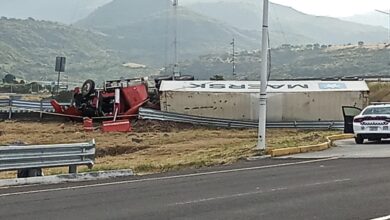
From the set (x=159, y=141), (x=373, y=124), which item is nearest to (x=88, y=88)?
(x=159, y=141)

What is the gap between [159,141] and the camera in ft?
109

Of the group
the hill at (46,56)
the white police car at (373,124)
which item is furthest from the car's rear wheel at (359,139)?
the hill at (46,56)

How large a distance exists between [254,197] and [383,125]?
15.0 meters

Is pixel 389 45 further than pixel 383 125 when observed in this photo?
Yes

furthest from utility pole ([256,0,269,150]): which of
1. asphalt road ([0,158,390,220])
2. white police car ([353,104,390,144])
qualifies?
white police car ([353,104,390,144])

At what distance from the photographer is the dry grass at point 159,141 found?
22.0 meters

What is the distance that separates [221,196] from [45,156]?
513 centimetres

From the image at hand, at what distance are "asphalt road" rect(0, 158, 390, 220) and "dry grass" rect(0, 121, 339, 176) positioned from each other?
11.5ft

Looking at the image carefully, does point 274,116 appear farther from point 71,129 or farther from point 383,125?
point 383,125

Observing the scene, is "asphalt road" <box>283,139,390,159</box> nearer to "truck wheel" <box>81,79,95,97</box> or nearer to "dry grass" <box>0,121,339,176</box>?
"dry grass" <box>0,121,339,176</box>

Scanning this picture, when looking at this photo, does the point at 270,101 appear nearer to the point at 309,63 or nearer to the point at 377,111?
the point at 377,111

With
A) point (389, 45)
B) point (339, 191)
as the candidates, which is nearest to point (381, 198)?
point (339, 191)

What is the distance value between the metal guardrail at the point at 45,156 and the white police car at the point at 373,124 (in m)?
12.9

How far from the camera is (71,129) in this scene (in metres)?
39.1
